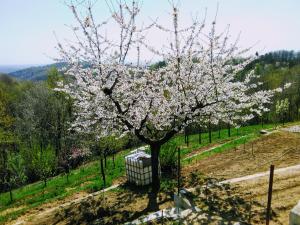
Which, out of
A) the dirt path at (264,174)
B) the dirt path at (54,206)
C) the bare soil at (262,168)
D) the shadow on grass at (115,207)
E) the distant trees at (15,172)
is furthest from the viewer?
the distant trees at (15,172)

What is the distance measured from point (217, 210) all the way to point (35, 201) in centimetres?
923

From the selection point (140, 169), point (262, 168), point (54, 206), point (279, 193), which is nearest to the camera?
point (279, 193)

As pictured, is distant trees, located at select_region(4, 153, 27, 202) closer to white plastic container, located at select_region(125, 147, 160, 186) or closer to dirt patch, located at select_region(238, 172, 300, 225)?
white plastic container, located at select_region(125, 147, 160, 186)

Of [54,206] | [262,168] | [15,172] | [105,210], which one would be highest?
[262,168]

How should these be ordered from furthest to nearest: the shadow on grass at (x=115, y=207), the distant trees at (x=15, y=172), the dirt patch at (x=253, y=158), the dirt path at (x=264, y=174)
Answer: the distant trees at (x=15, y=172)
the dirt patch at (x=253, y=158)
the dirt path at (x=264, y=174)
the shadow on grass at (x=115, y=207)

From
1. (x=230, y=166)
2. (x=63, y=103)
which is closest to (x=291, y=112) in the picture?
(x=63, y=103)

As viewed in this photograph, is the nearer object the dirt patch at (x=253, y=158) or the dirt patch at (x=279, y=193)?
the dirt patch at (x=279, y=193)

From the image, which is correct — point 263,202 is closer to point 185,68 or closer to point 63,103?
point 185,68

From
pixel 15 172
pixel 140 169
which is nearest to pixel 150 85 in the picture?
pixel 140 169

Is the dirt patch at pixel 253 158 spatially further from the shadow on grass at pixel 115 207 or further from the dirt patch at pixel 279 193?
the shadow on grass at pixel 115 207

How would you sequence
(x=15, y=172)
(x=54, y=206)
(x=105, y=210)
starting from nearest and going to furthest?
(x=105, y=210) < (x=54, y=206) < (x=15, y=172)

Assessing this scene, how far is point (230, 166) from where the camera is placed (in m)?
13.6

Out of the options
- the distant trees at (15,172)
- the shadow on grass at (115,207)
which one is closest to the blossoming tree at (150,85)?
the shadow on grass at (115,207)

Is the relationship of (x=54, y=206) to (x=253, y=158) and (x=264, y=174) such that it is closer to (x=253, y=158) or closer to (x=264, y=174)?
(x=264, y=174)
